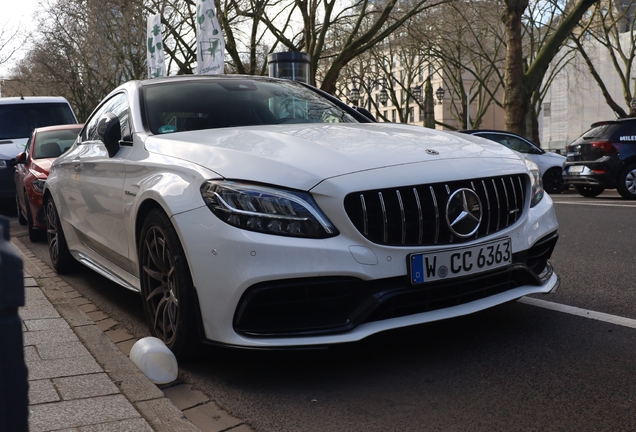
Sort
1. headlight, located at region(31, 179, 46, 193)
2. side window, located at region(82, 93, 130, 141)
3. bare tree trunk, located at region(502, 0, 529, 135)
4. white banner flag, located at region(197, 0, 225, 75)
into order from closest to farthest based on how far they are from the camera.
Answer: side window, located at region(82, 93, 130, 141) < headlight, located at region(31, 179, 46, 193) < white banner flag, located at region(197, 0, 225, 75) < bare tree trunk, located at region(502, 0, 529, 135)

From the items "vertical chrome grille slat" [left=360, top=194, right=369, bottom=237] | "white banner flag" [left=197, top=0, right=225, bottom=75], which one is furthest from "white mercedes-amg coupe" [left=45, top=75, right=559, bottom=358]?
"white banner flag" [left=197, top=0, right=225, bottom=75]

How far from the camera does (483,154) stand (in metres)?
4.00

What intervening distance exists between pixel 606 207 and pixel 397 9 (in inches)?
665

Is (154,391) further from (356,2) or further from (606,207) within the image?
(356,2)

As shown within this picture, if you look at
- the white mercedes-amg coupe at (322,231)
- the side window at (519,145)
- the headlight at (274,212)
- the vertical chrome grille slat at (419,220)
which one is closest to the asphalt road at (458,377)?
the white mercedes-amg coupe at (322,231)

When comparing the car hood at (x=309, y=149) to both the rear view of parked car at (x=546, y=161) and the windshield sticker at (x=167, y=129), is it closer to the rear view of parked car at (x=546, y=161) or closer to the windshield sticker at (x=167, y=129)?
the windshield sticker at (x=167, y=129)

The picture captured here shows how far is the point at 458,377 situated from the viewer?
3492 mm

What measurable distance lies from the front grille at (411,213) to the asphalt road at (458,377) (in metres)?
0.43

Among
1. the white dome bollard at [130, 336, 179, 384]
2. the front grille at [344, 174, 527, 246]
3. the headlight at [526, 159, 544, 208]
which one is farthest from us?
the headlight at [526, 159, 544, 208]

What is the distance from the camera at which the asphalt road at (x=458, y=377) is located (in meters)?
3.03

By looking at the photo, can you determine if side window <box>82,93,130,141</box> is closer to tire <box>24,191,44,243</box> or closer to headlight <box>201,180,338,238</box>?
headlight <box>201,180,338,238</box>

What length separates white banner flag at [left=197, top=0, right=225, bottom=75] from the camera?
16672 mm

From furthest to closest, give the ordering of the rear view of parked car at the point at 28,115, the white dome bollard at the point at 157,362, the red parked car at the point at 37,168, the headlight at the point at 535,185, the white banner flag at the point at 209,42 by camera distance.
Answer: the white banner flag at the point at 209,42 < the rear view of parked car at the point at 28,115 < the red parked car at the point at 37,168 < the headlight at the point at 535,185 < the white dome bollard at the point at 157,362

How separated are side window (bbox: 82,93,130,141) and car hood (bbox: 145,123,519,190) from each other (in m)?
0.67
